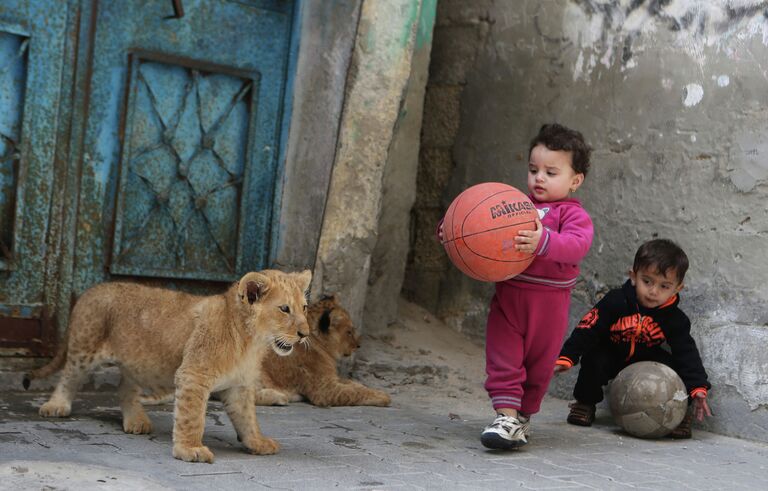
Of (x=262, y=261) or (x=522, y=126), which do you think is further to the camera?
(x=522, y=126)

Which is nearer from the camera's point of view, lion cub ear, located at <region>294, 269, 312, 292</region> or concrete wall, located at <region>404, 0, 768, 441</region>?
lion cub ear, located at <region>294, 269, 312, 292</region>

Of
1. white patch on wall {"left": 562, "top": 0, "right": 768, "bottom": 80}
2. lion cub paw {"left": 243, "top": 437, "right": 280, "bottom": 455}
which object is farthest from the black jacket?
lion cub paw {"left": 243, "top": 437, "right": 280, "bottom": 455}

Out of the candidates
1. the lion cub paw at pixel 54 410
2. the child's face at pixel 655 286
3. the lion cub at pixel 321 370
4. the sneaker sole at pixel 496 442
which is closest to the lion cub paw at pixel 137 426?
the lion cub paw at pixel 54 410

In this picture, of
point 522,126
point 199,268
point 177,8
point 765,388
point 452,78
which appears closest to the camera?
point 765,388

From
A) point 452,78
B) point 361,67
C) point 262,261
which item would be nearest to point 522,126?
point 452,78

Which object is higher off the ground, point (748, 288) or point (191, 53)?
point (191, 53)

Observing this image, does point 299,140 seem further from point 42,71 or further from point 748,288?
point 748,288

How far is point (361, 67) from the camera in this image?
21.2ft

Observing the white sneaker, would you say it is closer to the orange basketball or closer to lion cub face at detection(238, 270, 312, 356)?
the orange basketball

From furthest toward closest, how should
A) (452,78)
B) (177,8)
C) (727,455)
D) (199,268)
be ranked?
(452,78), (199,268), (177,8), (727,455)

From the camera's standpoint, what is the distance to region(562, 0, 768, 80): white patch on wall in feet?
19.2

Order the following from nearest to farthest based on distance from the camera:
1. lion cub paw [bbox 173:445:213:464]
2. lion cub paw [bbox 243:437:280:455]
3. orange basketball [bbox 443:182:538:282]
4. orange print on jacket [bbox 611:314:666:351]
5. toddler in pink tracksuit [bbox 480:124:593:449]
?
lion cub paw [bbox 173:445:213:464] < lion cub paw [bbox 243:437:280:455] < orange basketball [bbox 443:182:538:282] < toddler in pink tracksuit [bbox 480:124:593:449] < orange print on jacket [bbox 611:314:666:351]

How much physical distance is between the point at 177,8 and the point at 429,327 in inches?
123

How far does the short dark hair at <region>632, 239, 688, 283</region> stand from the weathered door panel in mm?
3501
